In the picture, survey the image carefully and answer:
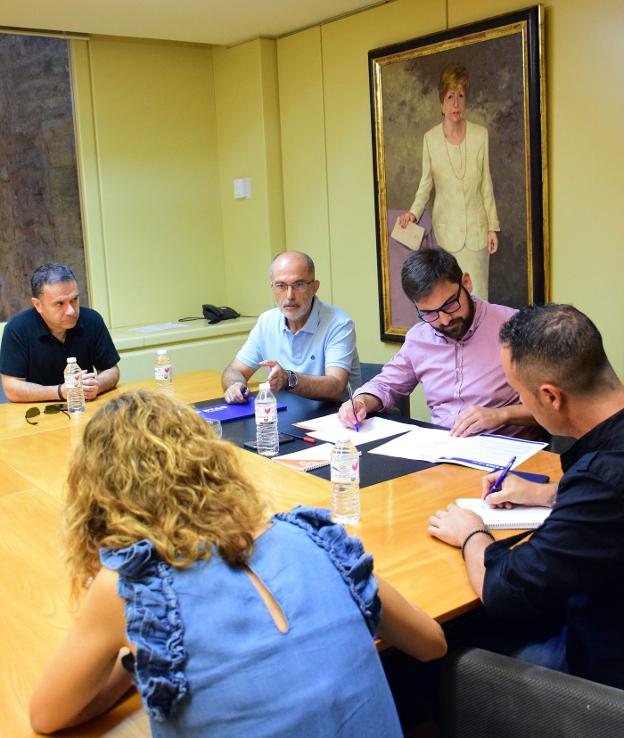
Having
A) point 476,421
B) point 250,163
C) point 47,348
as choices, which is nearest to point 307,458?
point 476,421

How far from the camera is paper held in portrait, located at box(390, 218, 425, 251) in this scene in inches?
179

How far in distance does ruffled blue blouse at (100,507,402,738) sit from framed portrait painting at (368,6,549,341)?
3.02m

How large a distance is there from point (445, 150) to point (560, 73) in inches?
28.4

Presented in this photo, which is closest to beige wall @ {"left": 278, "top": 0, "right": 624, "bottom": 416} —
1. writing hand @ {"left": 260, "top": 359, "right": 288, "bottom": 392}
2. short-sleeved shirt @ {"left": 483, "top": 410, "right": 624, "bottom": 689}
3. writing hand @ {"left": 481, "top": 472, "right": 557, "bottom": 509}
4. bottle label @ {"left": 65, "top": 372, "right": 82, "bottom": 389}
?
writing hand @ {"left": 260, "top": 359, "right": 288, "bottom": 392}

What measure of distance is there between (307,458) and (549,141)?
2.20m

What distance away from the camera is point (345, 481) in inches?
83.9

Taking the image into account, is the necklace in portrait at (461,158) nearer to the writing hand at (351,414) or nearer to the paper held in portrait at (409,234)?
the paper held in portrait at (409,234)

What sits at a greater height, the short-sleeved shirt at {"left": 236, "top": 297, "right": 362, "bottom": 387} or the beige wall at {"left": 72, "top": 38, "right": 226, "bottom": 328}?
the beige wall at {"left": 72, "top": 38, "right": 226, "bottom": 328}

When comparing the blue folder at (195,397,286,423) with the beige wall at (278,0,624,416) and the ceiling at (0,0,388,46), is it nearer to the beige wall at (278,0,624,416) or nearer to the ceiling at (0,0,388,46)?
the beige wall at (278,0,624,416)

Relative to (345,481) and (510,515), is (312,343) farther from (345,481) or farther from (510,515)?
(510,515)

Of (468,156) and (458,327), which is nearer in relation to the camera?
(458,327)

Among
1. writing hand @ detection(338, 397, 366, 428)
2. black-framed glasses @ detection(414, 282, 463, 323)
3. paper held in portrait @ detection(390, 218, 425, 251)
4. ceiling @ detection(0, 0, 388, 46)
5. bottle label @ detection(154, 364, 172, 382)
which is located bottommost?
writing hand @ detection(338, 397, 366, 428)

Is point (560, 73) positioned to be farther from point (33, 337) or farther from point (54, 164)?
point (54, 164)

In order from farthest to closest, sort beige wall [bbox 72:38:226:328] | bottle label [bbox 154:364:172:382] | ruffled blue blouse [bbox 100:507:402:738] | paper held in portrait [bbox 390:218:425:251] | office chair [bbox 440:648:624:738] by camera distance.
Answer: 1. beige wall [bbox 72:38:226:328]
2. paper held in portrait [bbox 390:218:425:251]
3. bottle label [bbox 154:364:172:382]
4. office chair [bbox 440:648:624:738]
5. ruffled blue blouse [bbox 100:507:402:738]
